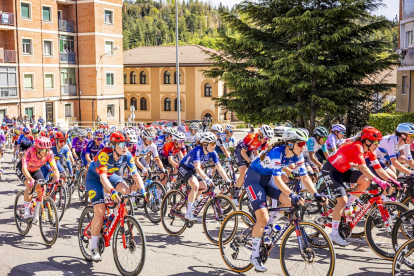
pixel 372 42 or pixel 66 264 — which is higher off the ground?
pixel 372 42

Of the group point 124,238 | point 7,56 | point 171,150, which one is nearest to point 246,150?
point 171,150

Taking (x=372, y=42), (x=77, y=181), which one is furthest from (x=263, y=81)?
(x=77, y=181)

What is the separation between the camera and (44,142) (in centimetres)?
947

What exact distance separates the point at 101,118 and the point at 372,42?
32293mm

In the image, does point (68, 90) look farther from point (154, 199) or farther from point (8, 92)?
point (154, 199)

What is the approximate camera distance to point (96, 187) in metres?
7.91

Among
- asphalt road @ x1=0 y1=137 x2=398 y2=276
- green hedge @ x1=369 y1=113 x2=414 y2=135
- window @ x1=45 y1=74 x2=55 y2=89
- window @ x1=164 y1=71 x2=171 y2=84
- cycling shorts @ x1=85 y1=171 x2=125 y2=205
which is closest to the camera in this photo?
asphalt road @ x1=0 y1=137 x2=398 y2=276

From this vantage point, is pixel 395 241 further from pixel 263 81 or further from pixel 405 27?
pixel 405 27

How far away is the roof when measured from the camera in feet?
203

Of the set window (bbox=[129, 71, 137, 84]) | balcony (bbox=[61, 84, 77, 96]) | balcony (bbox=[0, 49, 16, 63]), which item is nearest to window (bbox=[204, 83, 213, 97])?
window (bbox=[129, 71, 137, 84])

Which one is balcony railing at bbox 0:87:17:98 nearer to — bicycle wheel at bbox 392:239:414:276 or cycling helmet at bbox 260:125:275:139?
cycling helmet at bbox 260:125:275:139

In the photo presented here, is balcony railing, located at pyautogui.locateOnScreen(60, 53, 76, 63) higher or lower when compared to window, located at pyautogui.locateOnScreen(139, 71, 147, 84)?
higher

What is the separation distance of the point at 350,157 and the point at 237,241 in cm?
244

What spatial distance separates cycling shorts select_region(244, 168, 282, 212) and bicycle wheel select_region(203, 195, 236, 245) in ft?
4.76
